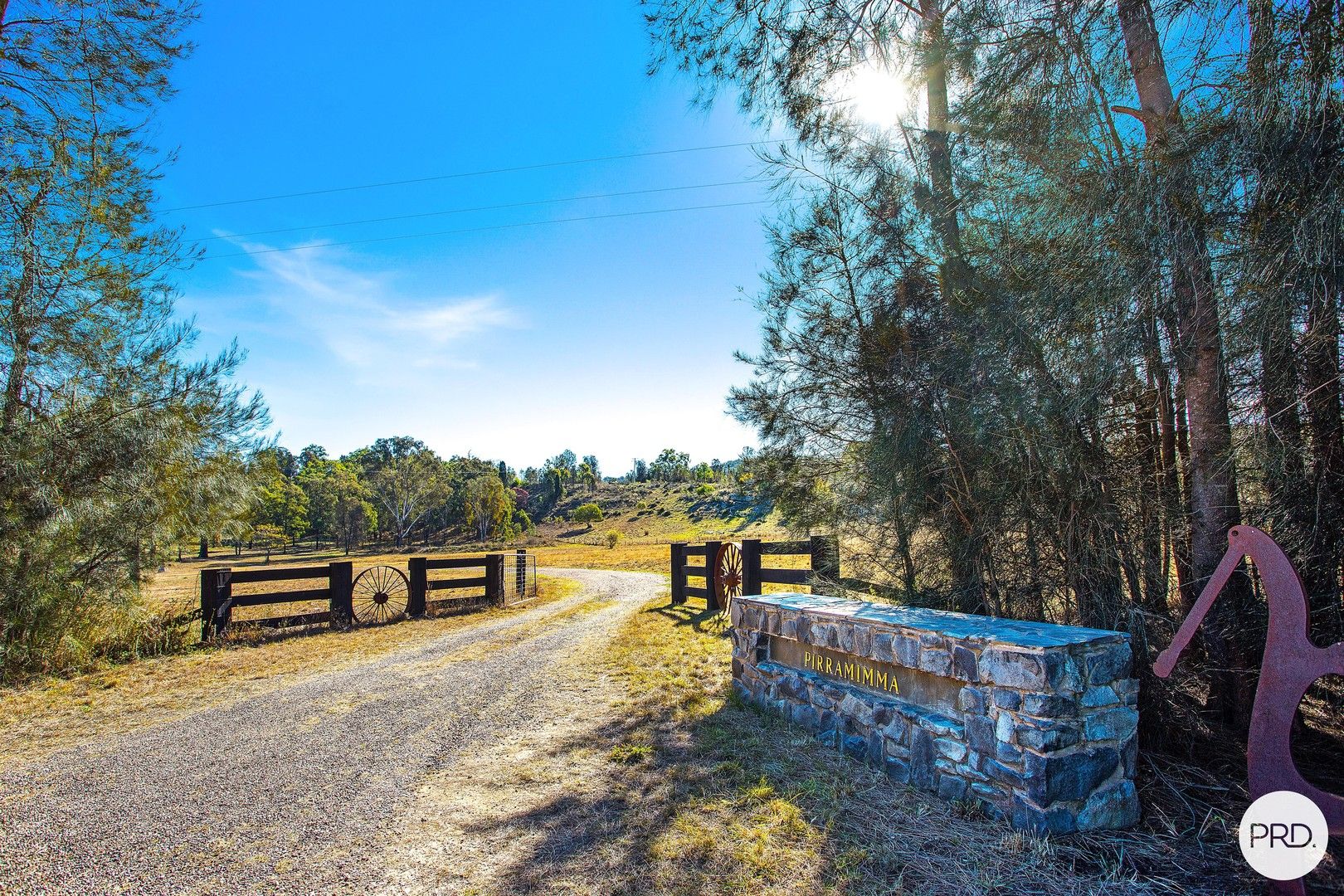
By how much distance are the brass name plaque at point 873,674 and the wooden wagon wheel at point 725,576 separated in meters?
4.79

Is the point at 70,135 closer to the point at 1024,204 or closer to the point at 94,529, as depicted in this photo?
the point at 94,529

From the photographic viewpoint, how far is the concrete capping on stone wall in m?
2.92

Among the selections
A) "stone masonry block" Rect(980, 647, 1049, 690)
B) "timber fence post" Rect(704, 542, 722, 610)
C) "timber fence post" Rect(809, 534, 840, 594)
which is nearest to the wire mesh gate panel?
"timber fence post" Rect(704, 542, 722, 610)

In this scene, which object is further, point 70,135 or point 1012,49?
point 70,135

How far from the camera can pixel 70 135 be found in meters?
Answer: 6.47

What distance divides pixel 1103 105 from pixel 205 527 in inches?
431

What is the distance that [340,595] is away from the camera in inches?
370

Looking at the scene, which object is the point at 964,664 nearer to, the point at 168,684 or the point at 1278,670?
the point at 1278,670

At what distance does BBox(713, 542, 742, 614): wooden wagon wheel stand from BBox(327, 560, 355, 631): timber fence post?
5.88m

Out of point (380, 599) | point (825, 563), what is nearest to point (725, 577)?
point (825, 563)

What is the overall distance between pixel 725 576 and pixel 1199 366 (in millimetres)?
7460

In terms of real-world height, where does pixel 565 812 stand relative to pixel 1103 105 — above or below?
below

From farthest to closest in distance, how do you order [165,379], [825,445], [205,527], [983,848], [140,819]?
[205,527]
[165,379]
[825,445]
[140,819]
[983,848]

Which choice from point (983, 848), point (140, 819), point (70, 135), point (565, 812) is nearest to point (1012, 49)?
point (983, 848)
